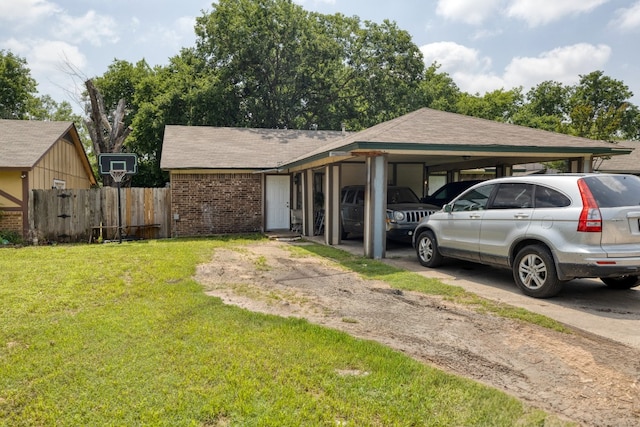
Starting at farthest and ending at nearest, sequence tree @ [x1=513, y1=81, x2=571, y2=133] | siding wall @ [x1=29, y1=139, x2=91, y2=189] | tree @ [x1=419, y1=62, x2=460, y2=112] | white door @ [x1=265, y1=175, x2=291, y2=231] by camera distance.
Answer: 1. tree @ [x1=513, y1=81, x2=571, y2=133]
2. tree @ [x1=419, y1=62, x2=460, y2=112]
3. white door @ [x1=265, y1=175, x2=291, y2=231]
4. siding wall @ [x1=29, y1=139, x2=91, y2=189]

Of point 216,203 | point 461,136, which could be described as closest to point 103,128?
point 216,203

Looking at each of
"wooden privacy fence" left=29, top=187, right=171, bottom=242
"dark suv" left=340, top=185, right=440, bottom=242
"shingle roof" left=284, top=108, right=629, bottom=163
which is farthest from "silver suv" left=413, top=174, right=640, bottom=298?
"wooden privacy fence" left=29, top=187, right=171, bottom=242

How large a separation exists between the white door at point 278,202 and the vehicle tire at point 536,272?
36.1ft

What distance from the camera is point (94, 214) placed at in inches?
557

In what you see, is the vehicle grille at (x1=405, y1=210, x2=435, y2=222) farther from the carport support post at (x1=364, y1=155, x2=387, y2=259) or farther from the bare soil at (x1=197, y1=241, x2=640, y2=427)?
the bare soil at (x1=197, y1=241, x2=640, y2=427)

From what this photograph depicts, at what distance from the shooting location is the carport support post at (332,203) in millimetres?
11312

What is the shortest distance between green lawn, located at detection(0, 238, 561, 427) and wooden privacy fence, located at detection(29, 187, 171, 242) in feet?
30.7

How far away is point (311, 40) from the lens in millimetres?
27766

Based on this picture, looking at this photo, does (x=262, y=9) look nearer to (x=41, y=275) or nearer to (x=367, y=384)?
(x=41, y=275)

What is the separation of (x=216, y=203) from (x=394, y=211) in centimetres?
754

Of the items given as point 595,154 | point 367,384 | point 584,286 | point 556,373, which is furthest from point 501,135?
point 367,384

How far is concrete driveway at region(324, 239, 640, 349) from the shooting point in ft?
15.3

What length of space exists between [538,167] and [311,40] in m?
16.3

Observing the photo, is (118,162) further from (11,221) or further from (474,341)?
Answer: (474,341)
